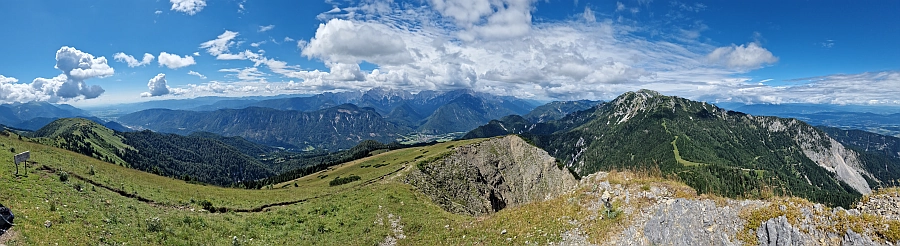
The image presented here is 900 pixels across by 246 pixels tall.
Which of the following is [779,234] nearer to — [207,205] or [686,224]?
[686,224]

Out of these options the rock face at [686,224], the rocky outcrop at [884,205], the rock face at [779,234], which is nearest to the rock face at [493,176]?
the rock face at [686,224]

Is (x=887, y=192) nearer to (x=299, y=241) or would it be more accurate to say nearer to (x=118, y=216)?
(x=299, y=241)

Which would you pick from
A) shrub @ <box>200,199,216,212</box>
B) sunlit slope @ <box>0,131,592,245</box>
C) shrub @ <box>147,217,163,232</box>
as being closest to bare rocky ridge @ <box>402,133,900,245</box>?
sunlit slope @ <box>0,131,592,245</box>

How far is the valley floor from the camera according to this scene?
13555 mm

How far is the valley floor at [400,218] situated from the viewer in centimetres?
1355

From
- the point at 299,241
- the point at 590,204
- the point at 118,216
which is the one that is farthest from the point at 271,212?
the point at 590,204

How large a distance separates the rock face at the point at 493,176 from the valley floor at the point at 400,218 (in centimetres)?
1681

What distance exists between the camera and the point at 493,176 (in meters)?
71.1

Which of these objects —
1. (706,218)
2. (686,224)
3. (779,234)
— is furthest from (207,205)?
(779,234)

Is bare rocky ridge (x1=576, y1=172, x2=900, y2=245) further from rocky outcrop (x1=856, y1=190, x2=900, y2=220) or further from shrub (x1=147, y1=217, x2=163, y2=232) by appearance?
shrub (x1=147, y1=217, x2=163, y2=232)

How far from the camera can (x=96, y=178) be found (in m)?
30.3

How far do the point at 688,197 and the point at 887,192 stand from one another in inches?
246

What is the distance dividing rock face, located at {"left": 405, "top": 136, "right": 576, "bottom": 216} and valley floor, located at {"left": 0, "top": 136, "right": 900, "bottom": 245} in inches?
662

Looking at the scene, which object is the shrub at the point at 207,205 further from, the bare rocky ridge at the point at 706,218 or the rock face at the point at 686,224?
the rock face at the point at 686,224
